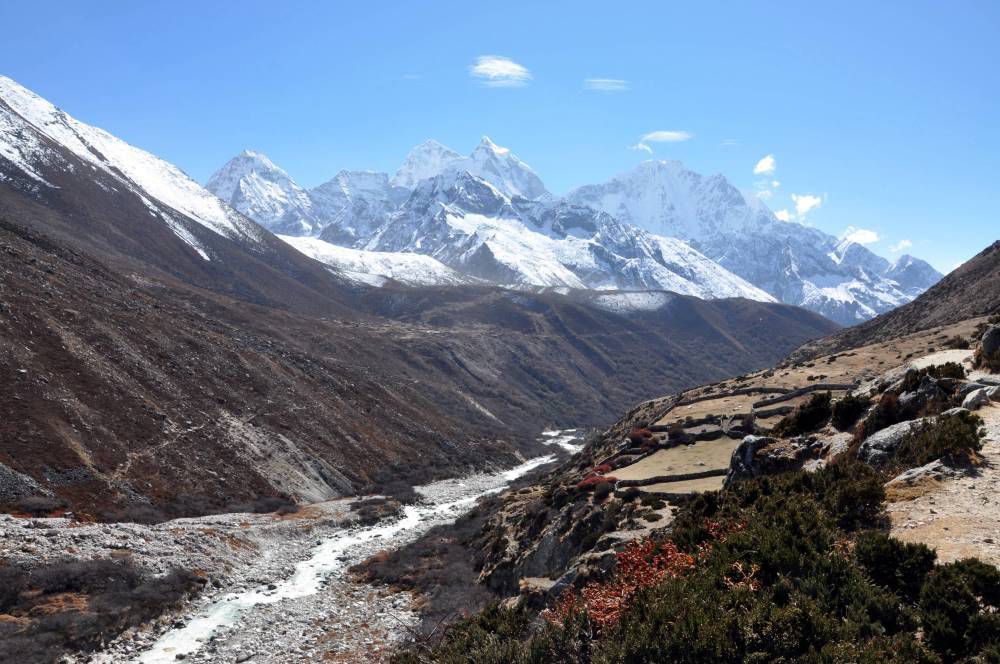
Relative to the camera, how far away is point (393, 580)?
46531 millimetres

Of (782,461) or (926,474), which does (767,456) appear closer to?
(782,461)

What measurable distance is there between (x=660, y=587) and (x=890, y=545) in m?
5.02

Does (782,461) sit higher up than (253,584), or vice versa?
(782,461)

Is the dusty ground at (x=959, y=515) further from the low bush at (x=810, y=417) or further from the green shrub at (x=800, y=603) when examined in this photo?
the low bush at (x=810, y=417)

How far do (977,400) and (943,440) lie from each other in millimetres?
3975

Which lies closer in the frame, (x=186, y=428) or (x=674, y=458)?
(x=674, y=458)

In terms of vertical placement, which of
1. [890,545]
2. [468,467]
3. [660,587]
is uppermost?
[890,545]

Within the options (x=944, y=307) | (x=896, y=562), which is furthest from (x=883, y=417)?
(x=944, y=307)

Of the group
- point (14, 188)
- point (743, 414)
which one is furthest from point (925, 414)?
point (14, 188)

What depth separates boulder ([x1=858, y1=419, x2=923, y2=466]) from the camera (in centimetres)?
1930

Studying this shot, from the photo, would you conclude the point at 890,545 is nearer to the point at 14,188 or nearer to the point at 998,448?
the point at 998,448

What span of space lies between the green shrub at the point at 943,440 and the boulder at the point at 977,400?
5.80ft

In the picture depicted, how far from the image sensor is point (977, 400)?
20.3m

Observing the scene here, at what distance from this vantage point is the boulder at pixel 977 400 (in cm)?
2019
